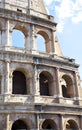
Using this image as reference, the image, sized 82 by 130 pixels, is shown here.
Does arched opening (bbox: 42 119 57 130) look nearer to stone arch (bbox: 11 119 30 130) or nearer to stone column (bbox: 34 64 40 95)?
stone arch (bbox: 11 119 30 130)

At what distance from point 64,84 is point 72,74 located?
2.56 m

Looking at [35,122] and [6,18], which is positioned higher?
[6,18]

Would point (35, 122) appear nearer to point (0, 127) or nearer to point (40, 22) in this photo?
point (0, 127)

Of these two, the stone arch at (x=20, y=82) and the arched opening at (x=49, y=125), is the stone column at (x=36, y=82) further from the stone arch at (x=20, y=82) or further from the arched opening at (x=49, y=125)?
the arched opening at (x=49, y=125)

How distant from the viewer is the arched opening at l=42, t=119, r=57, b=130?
1950 centimetres

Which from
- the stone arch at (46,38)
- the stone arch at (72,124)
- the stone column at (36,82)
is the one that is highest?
the stone arch at (46,38)

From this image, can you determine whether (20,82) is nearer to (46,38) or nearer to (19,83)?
(19,83)

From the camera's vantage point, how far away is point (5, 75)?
18.8 m

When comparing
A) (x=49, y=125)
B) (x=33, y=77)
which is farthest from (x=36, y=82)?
(x=49, y=125)

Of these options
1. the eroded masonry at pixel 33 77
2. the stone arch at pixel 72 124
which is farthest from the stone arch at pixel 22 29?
the stone arch at pixel 72 124

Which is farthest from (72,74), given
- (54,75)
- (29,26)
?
(29,26)

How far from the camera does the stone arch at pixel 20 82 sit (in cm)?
2002

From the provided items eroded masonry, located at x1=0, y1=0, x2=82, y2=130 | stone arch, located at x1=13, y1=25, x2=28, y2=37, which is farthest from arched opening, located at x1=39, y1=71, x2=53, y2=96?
stone arch, located at x1=13, y1=25, x2=28, y2=37

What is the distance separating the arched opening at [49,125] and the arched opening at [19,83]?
9.69 ft
